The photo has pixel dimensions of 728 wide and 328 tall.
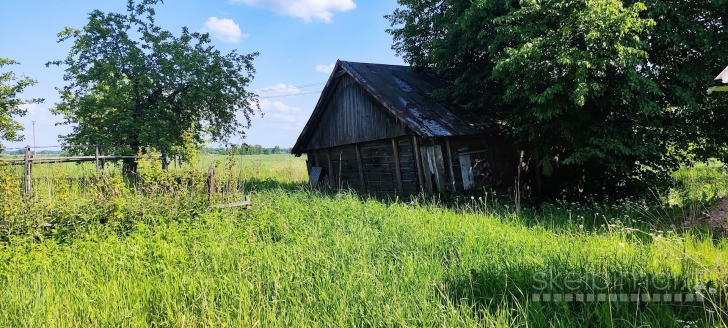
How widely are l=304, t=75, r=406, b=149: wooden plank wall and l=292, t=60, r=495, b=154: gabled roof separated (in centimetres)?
37

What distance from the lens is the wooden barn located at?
10.8 m

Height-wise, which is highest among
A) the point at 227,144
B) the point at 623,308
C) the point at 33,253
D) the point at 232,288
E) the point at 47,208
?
the point at 227,144

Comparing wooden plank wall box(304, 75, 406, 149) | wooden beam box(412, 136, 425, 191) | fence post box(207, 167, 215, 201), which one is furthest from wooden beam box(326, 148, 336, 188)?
fence post box(207, 167, 215, 201)

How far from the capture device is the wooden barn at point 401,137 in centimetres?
1080

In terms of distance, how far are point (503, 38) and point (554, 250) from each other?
5667mm

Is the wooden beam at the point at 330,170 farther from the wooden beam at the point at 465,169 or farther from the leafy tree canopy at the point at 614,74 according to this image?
the leafy tree canopy at the point at 614,74

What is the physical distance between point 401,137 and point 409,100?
3.78ft

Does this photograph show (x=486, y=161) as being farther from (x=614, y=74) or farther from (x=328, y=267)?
(x=328, y=267)

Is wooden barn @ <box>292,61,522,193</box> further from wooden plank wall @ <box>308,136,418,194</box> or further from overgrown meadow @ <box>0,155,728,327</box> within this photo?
overgrown meadow @ <box>0,155,728,327</box>

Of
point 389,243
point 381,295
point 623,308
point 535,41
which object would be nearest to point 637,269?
point 623,308

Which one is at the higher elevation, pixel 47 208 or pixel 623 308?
pixel 47 208

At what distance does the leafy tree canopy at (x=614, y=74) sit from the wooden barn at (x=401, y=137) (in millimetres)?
1831

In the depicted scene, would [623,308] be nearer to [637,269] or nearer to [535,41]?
[637,269]

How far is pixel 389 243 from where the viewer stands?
16.9ft
